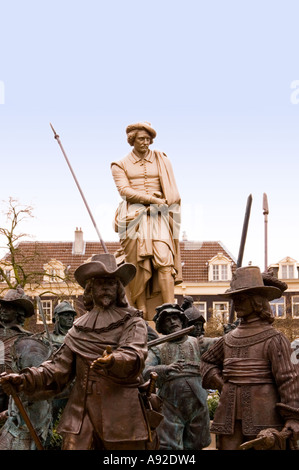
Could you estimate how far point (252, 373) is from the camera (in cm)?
719

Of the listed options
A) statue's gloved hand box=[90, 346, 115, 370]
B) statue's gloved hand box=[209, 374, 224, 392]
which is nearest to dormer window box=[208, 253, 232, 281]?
statue's gloved hand box=[209, 374, 224, 392]

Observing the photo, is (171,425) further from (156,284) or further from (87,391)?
(156,284)

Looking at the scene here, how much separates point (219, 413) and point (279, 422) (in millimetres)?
516

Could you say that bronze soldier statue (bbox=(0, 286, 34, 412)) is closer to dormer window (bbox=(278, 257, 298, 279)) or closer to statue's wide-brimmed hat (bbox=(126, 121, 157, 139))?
statue's wide-brimmed hat (bbox=(126, 121, 157, 139))

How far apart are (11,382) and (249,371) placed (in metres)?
1.88

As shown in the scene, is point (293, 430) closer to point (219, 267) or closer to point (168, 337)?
point (168, 337)

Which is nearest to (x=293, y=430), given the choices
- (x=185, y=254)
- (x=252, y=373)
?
(x=252, y=373)

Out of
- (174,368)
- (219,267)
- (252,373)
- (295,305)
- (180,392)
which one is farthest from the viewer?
(219,267)

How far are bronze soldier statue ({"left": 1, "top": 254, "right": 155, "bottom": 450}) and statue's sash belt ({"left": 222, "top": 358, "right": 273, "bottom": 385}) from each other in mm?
856

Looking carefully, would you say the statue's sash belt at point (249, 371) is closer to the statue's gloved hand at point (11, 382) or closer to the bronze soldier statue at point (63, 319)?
the statue's gloved hand at point (11, 382)

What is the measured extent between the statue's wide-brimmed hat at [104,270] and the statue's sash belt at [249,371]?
1114 mm

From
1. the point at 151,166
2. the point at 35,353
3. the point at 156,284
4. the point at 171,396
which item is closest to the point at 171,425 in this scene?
the point at 171,396

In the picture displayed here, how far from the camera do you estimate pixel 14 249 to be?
93.4 feet

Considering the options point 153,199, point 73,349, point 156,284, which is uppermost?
point 153,199
